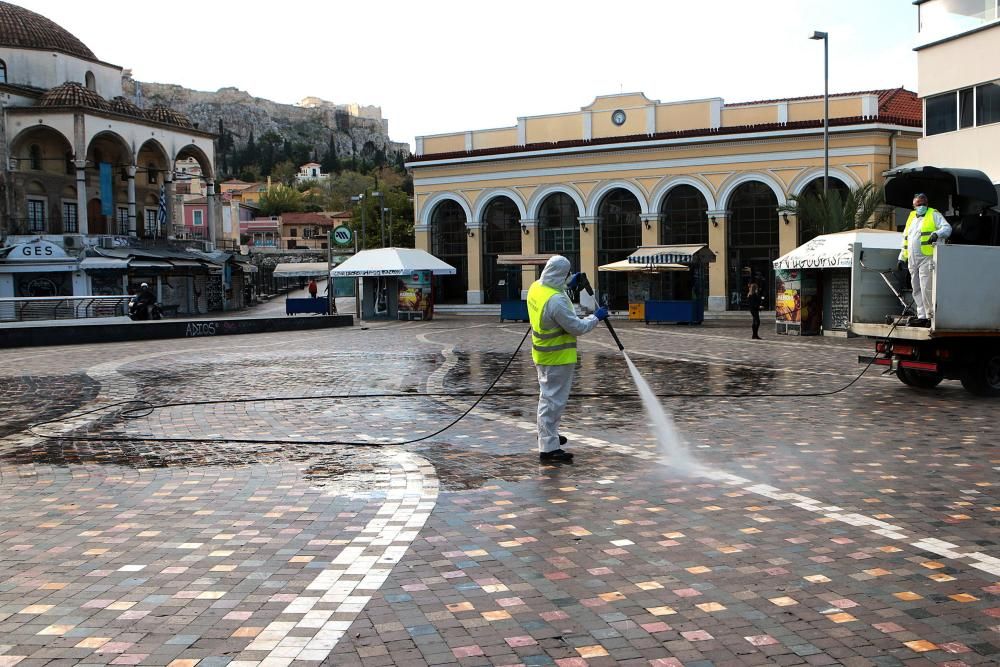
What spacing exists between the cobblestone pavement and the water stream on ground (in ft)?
0.46

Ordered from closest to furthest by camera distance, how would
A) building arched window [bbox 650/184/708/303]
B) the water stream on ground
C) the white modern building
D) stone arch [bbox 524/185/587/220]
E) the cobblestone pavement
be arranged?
the cobblestone pavement, the water stream on ground, the white modern building, building arched window [bbox 650/184/708/303], stone arch [bbox 524/185/587/220]

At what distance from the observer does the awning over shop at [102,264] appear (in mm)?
46750

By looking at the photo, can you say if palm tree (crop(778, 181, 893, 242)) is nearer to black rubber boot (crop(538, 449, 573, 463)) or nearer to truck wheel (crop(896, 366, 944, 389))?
truck wheel (crop(896, 366, 944, 389))

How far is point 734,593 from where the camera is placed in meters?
4.86

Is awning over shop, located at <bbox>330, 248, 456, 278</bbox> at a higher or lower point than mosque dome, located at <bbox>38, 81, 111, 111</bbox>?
lower

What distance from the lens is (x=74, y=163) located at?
49375 millimetres

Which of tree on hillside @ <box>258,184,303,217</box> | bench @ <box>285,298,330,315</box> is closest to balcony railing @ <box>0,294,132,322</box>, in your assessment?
bench @ <box>285,298,330,315</box>

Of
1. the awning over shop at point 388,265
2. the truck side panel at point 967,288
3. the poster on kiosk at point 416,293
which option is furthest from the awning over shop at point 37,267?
the truck side panel at point 967,288

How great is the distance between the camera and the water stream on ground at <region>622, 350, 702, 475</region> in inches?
321

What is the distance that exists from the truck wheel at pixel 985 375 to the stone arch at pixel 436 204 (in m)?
39.1

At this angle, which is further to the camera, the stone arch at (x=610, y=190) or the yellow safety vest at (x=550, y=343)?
the stone arch at (x=610, y=190)

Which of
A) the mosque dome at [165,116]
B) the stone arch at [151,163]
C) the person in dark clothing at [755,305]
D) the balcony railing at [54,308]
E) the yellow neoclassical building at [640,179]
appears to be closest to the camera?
the person in dark clothing at [755,305]

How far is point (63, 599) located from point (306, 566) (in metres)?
1.25

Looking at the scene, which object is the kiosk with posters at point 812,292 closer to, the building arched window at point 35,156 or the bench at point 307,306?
the bench at point 307,306
